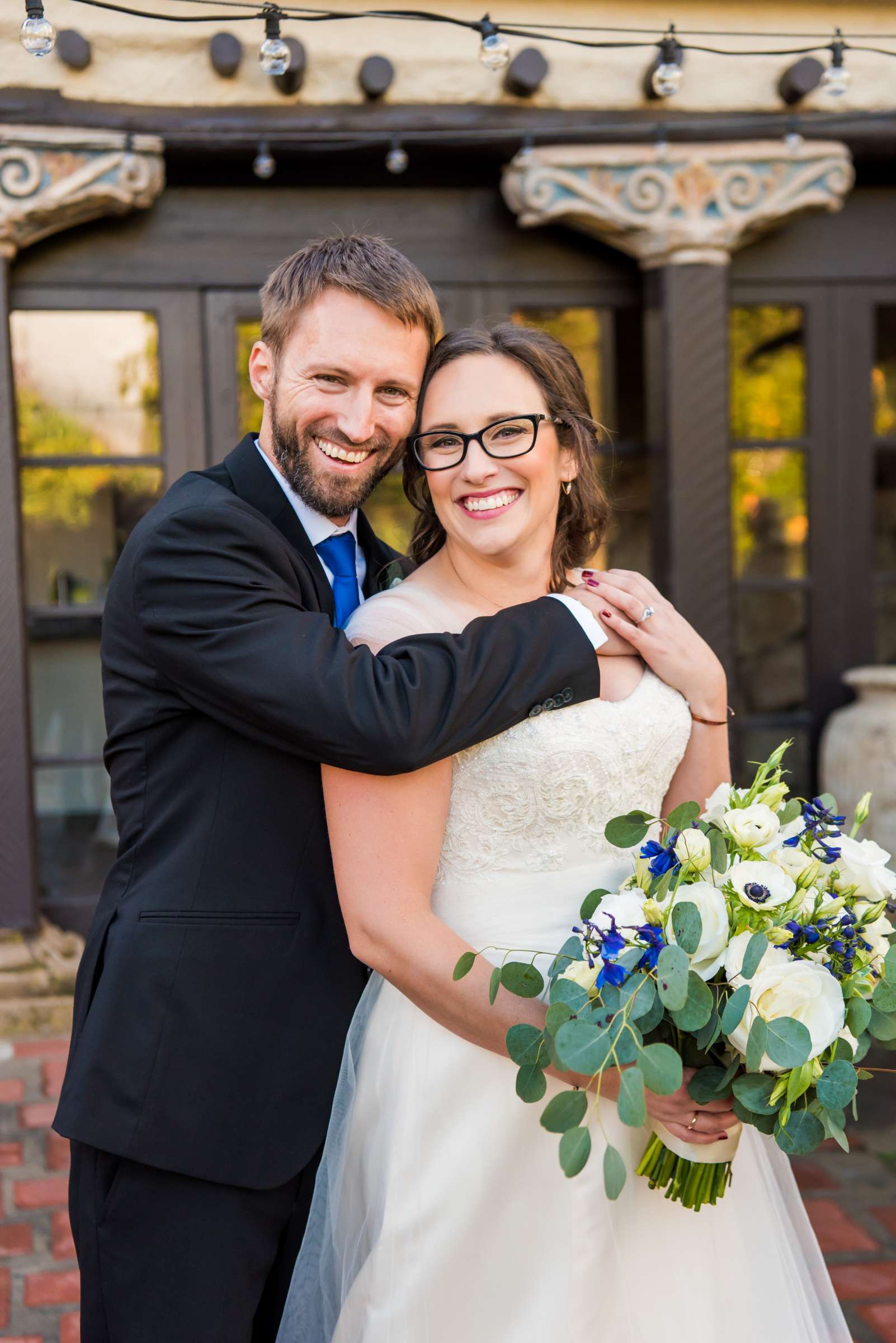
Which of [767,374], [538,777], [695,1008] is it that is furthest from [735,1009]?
[767,374]

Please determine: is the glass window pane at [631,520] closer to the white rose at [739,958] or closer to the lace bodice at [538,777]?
the lace bodice at [538,777]

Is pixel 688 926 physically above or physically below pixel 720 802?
below

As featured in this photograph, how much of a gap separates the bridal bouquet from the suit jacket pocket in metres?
0.31

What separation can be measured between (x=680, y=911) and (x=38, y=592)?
161 inches

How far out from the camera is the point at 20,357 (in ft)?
16.3

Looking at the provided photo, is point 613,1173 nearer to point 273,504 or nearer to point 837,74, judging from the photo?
point 273,504

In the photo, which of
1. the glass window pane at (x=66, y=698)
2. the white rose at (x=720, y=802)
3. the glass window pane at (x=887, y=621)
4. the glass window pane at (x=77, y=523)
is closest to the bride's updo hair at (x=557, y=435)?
the white rose at (x=720, y=802)

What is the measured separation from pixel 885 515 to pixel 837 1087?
4.64 meters

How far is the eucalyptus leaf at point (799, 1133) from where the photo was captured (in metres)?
1.58

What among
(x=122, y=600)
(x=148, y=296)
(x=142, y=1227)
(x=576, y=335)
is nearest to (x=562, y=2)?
(x=576, y=335)

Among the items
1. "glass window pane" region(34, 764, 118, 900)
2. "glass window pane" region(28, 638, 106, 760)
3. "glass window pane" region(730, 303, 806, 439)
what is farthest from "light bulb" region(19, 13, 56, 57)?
"glass window pane" region(730, 303, 806, 439)

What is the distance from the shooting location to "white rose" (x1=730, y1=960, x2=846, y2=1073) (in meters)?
1.55

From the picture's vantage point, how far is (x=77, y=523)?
5102 millimetres

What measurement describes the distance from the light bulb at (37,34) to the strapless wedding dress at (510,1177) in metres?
1.70
